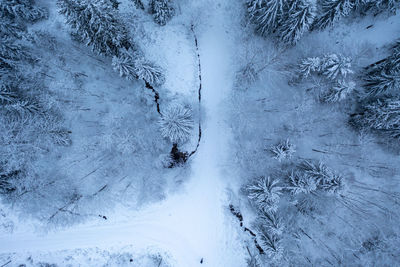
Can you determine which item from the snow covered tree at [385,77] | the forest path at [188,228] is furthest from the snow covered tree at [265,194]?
the snow covered tree at [385,77]

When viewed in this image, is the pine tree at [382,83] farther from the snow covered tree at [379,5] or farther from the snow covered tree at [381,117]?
the snow covered tree at [379,5]

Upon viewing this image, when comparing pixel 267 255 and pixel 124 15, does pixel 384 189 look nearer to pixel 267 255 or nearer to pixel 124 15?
pixel 267 255

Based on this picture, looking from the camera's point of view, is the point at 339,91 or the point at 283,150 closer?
the point at 339,91

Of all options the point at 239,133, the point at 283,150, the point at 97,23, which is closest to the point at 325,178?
the point at 283,150

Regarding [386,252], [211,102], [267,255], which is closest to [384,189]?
[386,252]

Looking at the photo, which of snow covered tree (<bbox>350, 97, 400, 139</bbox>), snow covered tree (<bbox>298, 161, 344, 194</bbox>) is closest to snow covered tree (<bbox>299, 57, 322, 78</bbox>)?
snow covered tree (<bbox>350, 97, 400, 139</bbox>)

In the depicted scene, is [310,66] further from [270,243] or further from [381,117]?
[270,243]
